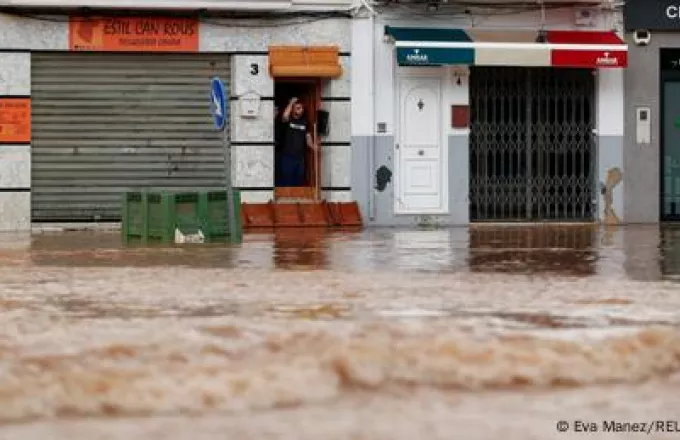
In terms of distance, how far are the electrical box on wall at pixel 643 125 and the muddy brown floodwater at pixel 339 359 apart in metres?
13.6

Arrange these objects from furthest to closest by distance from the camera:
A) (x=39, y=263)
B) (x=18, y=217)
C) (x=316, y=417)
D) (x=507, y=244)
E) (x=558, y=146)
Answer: (x=558, y=146) < (x=18, y=217) < (x=507, y=244) < (x=39, y=263) < (x=316, y=417)

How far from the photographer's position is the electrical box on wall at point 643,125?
21984mm

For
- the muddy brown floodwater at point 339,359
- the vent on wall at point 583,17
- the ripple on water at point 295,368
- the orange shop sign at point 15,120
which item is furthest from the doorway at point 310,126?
the ripple on water at point 295,368

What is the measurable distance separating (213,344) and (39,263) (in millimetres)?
7761

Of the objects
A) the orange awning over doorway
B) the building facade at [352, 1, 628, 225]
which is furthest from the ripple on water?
the building facade at [352, 1, 628, 225]

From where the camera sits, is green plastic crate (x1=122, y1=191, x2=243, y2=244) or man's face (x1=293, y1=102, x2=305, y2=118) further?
man's face (x1=293, y1=102, x2=305, y2=118)

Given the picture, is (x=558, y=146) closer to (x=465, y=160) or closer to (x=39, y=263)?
(x=465, y=160)

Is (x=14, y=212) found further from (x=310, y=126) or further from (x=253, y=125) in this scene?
(x=310, y=126)

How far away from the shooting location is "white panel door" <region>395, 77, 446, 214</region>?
70.4 feet

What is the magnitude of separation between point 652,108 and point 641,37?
1.15 meters

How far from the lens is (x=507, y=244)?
15.3 meters

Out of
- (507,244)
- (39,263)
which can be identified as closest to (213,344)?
(39,263)

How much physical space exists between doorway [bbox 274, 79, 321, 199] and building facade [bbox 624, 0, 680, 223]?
5.00 metres

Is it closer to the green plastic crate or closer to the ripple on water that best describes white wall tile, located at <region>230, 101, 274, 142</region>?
the green plastic crate
